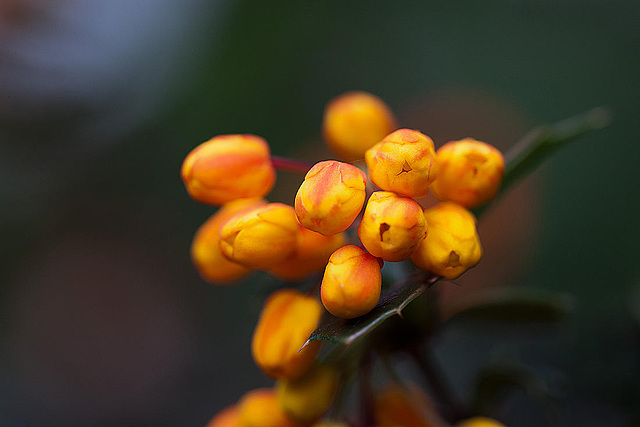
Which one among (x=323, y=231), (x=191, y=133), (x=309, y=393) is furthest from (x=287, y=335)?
(x=191, y=133)

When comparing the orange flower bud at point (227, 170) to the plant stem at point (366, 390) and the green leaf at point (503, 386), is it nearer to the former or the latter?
the plant stem at point (366, 390)

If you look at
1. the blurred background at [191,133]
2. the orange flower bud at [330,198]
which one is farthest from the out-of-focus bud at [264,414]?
the blurred background at [191,133]

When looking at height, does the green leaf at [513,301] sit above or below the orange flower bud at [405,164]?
below

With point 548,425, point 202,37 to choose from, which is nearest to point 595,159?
point 548,425

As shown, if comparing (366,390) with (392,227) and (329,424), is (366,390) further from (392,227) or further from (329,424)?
(392,227)

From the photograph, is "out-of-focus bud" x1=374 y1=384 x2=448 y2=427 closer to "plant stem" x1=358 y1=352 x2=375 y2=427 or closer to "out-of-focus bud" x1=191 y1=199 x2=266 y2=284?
"plant stem" x1=358 y1=352 x2=375 y2=427

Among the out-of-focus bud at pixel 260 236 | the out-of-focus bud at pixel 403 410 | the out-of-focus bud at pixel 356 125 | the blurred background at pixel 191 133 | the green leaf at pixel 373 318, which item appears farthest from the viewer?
the blurred background at pixel 191 133

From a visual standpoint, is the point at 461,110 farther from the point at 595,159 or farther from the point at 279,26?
the point at 279,26
